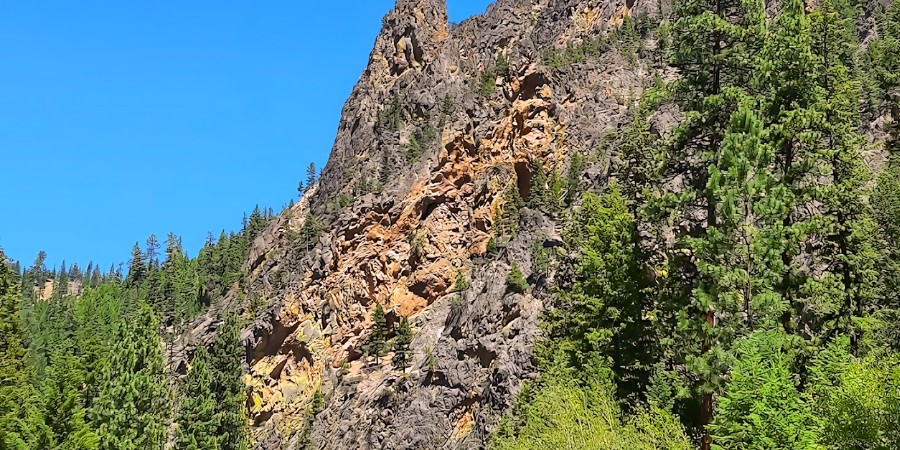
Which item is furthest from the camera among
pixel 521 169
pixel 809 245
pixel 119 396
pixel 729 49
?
pixel 521 169

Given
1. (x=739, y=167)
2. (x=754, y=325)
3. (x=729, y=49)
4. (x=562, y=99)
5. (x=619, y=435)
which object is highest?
(x=562, y=99)

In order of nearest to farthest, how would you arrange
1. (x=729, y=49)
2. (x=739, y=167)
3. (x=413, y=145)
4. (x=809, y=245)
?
1. (x=739, y=167)
2. (x=729, y=49)
3. (x=809, y=245)
4. (x=413, y=145)

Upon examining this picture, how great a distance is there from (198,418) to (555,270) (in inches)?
962

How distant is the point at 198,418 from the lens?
4584cm

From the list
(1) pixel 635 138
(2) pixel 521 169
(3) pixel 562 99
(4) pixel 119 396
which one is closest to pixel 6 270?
(4) pixel 119 396

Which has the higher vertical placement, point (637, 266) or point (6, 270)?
point (6, 270)

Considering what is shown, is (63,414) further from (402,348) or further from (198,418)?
(402,348)

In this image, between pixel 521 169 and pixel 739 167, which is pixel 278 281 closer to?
pixel 521 169

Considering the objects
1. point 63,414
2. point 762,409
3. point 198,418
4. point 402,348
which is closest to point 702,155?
point 762,409

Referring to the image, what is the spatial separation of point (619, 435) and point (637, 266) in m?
8.37

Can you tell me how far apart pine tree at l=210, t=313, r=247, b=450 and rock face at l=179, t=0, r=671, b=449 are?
1597cm

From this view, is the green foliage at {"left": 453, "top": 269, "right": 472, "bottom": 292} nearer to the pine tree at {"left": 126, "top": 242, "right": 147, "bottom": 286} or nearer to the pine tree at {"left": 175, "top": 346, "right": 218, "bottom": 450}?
the pine tree at {"left": 175, "top": 346, "right": 218, "bottom": 450}

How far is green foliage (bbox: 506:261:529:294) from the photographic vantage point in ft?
187

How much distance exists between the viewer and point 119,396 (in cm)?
3603
